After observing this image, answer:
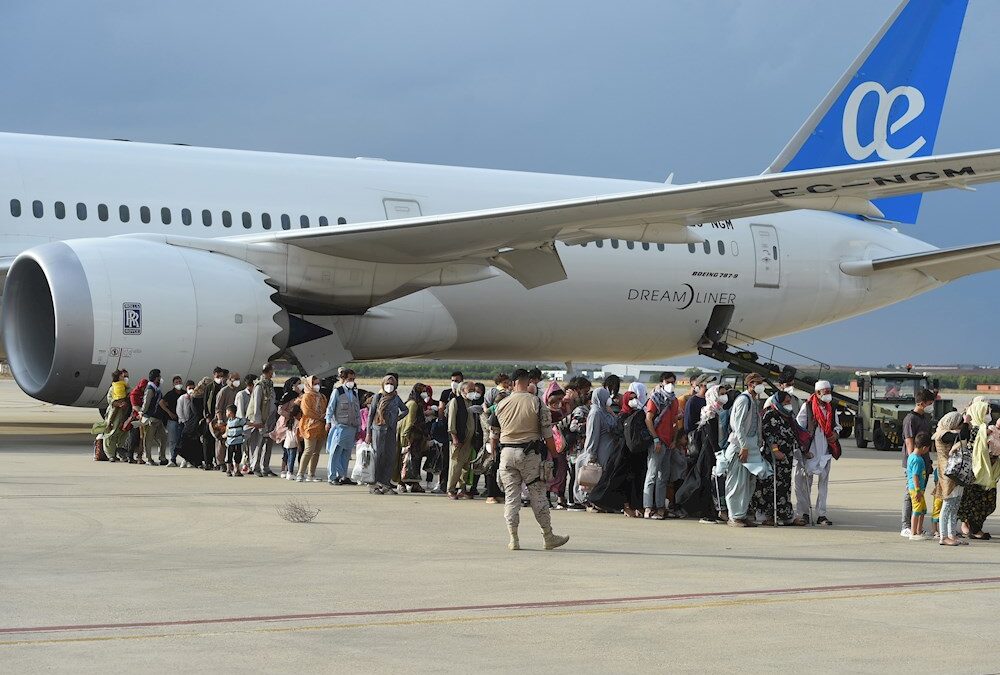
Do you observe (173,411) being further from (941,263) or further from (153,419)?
(941,263)

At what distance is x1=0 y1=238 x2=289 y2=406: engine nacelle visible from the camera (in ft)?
52.6

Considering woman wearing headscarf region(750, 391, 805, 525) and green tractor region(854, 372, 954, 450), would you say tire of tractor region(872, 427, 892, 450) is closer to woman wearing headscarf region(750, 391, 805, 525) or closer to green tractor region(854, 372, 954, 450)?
green tractor region(854, 372, 954, 450)

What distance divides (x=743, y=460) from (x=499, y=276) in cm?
946

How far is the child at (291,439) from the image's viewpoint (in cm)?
1543

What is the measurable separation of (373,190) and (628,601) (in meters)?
13.7

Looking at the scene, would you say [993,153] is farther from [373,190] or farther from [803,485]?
[373,190]

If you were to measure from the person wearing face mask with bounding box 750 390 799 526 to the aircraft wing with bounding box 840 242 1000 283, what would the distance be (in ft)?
38.3

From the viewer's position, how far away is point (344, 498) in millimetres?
13266

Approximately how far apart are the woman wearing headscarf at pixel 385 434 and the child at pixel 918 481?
5.27 metres

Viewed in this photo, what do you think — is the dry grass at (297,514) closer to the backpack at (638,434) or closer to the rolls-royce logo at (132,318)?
the backpack at (638,434)

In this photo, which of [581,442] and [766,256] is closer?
[581,442]

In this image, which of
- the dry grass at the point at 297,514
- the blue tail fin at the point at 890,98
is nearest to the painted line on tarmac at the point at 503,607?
the dry grass at the point at 297,514

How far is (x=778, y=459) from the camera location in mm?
12102

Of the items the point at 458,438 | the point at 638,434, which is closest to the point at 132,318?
the point at 458,438
